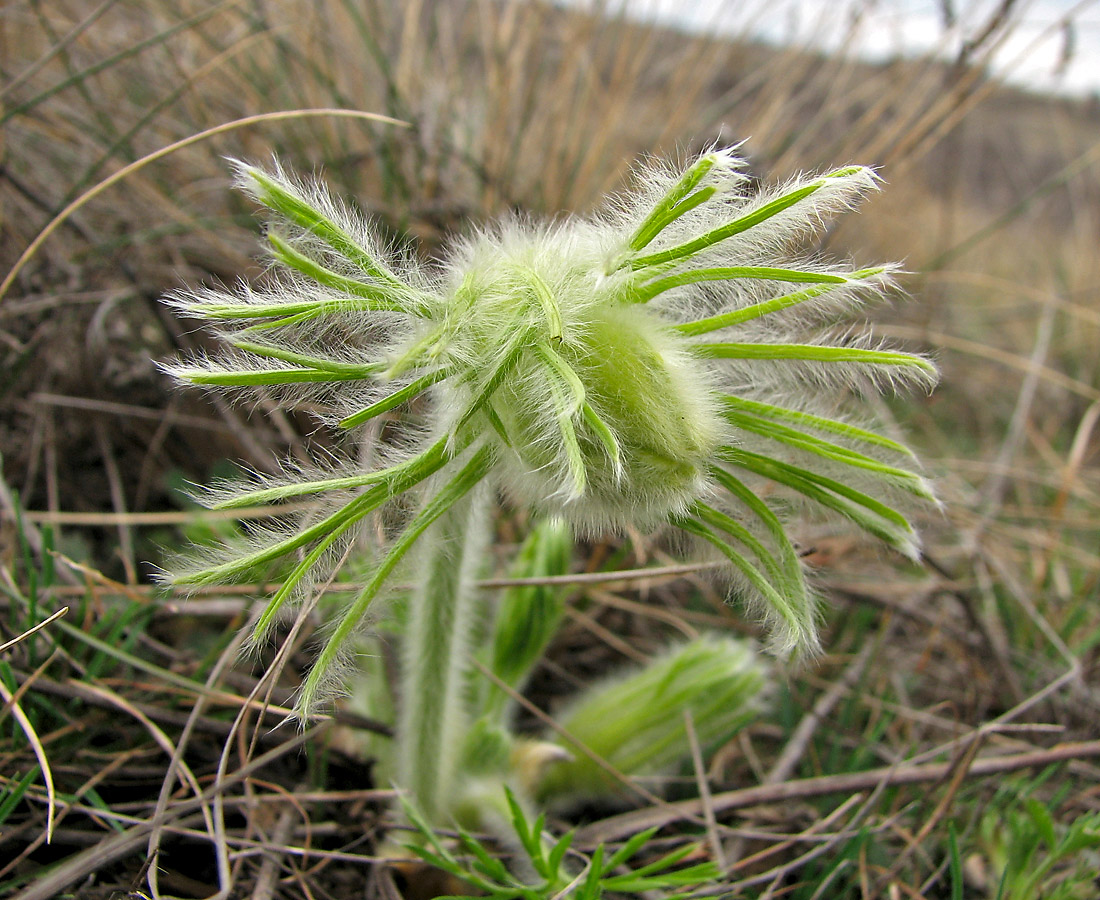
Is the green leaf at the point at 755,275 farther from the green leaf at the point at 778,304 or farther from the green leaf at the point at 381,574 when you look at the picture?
the green leaf at the point at 381,574

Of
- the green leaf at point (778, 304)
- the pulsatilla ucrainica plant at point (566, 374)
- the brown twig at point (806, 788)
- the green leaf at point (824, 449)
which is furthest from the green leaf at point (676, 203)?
the brown twig at point (806, 788)

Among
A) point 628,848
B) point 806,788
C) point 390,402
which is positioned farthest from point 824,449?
point 806,788

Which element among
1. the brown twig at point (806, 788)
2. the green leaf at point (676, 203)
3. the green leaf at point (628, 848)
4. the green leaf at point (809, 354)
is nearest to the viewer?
the green leaf at point (676, 203)

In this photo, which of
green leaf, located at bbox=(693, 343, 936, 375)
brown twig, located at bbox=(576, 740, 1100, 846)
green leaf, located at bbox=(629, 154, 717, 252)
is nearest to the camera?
green leaf, located at bbox=(629, 154, 717, 252)

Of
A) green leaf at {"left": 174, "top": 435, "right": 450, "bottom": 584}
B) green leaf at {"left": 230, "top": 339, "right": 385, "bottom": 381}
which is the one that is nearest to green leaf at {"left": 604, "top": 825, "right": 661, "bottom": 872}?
green leaf at {"left": 174, "top": 435, "right": 450, "bottom": 584}

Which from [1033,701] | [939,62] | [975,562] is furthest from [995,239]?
[1033,701]

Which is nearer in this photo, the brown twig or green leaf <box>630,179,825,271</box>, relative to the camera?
green leaf <box>630,179,825,271</box>

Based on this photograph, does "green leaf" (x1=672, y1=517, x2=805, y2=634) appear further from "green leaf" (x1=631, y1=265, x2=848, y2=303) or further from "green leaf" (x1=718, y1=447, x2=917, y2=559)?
"green leaf" (x1=631, y1=265, x2=848, y2=303)

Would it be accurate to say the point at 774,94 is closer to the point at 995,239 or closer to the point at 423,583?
the point at 423,583
